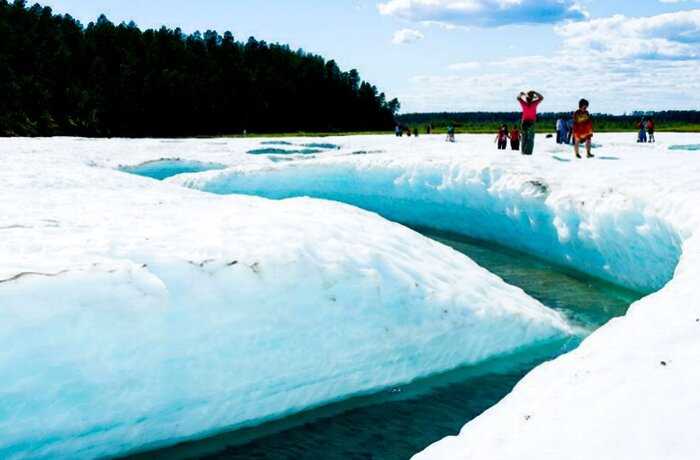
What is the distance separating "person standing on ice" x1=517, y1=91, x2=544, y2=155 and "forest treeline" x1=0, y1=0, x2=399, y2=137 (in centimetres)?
4425

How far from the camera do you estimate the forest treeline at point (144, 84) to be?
53156 mm

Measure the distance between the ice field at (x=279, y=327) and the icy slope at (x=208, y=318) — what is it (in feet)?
0.04

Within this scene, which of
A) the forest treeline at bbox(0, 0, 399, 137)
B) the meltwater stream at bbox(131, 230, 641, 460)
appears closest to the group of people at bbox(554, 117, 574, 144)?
the meltwater stream at bbox(131, 230, 641, 460)

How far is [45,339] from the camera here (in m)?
3.55

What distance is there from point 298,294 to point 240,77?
2346 inches

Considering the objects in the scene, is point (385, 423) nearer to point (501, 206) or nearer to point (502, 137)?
point (501, 206)

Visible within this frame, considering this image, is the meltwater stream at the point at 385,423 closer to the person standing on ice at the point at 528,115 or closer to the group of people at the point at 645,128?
the person standing on ice at the point at 528,115

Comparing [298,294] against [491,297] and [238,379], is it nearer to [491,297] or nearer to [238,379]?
[238,379]

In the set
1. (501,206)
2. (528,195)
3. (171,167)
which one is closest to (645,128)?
(501,206)

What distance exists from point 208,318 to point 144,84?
55.0 m

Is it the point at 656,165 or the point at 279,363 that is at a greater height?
the point at 656,165

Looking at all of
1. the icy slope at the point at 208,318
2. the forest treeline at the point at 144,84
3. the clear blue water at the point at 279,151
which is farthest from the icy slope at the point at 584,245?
the forest treeline at the point at 144,84

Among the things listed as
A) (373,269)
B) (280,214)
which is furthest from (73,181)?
(373,269)

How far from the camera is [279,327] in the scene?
442 centimetres
